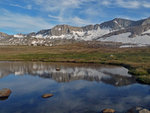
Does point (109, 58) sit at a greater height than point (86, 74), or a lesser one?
greater

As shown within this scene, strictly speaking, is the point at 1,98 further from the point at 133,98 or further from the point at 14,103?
the point at 133,98

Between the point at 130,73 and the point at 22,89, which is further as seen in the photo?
the point at 130,73

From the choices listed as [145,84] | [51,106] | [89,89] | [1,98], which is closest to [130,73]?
[145,84]

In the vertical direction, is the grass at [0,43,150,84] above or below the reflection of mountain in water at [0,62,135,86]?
above

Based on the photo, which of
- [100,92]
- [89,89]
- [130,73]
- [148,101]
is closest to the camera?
[148,101]

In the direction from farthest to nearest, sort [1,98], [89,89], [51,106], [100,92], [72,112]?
1. [89,89]
2. [100,92]
3. [1,98]
4. [51,106]
5. [72,112]

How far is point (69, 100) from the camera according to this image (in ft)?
112

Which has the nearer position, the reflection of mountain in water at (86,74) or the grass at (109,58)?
the reflection of mountain in water at (86,74)

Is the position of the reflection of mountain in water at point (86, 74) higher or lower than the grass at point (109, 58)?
lower

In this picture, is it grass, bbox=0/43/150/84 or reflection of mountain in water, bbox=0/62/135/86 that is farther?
grass, bbox=0/43/150/84

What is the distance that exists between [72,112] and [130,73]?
39.6 meters

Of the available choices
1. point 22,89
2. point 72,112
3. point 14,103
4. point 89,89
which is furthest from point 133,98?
point 22,89

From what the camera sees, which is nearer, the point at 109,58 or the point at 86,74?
the point at 86,74

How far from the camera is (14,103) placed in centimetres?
3278
